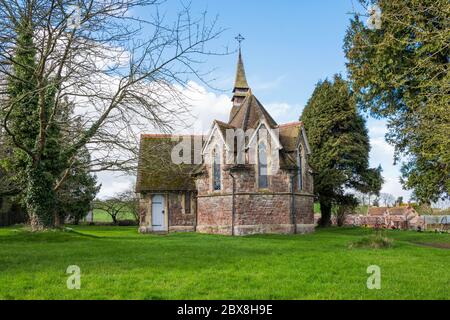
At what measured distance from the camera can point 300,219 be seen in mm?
27453

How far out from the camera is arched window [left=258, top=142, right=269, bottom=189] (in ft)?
86.7

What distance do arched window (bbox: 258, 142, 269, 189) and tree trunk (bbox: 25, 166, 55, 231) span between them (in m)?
12.2

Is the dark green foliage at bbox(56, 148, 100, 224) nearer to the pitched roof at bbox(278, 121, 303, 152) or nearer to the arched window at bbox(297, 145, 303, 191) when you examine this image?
the pitched roof at bbox(278, 121, 303, 152)

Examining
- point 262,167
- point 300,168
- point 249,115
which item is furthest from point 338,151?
point 262,167

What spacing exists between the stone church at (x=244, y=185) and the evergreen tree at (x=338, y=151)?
851cm

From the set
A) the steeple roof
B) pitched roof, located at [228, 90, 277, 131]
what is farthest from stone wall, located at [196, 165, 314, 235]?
the steeple roof

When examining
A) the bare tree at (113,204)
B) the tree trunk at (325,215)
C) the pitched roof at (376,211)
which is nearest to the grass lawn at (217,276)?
the tree trunk at (325,215)

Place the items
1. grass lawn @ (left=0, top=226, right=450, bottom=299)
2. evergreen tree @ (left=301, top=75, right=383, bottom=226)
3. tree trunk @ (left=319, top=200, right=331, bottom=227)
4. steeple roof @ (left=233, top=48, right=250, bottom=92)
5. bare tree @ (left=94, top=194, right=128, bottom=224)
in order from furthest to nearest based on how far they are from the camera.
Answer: bare tree @ (left=94, top=194, right=128, bottom=224) < tree trunk @ (left=319, top=200, right=331, bottom=227) < evergreen tree @ (left=301, top=75, right=383, bottom=226) < steeple roof @ (left=233, top=48, right=250, bottom=92) < grass lawn @ (left=0, top=226, right=450, bottom=299)

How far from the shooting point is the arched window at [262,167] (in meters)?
26.4

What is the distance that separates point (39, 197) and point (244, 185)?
11624 mm

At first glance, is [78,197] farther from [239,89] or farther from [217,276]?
[217,276]

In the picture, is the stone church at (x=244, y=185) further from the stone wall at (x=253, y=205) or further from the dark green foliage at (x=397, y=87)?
the dark green foliage at (x=397, y=87)

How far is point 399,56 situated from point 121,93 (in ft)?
47.7
